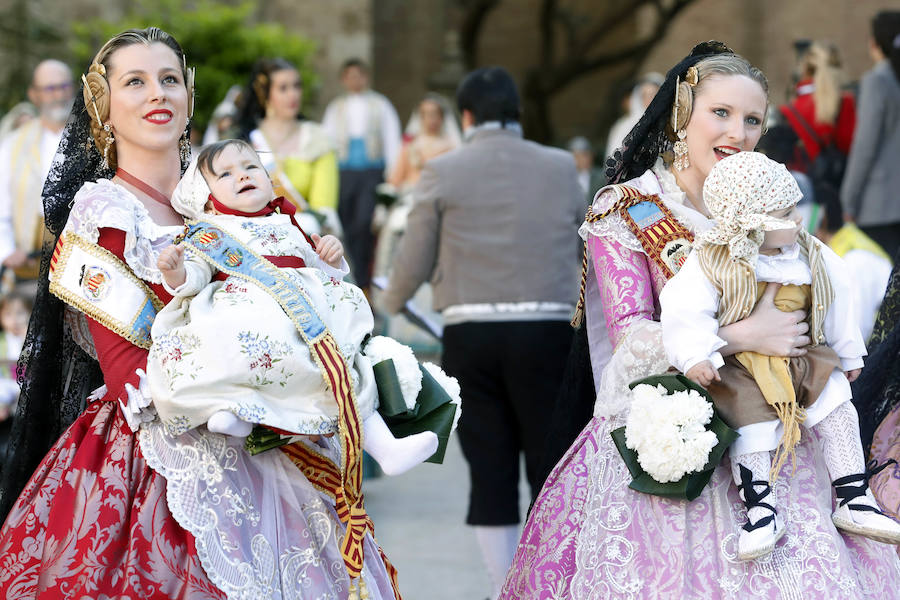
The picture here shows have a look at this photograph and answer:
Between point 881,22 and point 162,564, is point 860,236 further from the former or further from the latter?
point 162,564

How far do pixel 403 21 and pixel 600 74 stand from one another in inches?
130

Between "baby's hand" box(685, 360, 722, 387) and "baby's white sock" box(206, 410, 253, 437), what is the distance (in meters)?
1.03

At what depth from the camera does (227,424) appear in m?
3.03

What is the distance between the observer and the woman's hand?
3.18 metres

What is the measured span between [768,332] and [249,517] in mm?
1295

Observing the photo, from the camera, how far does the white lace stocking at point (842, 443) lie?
3.24 metres

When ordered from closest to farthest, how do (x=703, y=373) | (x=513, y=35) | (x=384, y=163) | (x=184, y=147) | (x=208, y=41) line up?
(x=703, y=373) → (x=184, y=147) → (x=384, y=163) → (x=208, y=41) → (x=513, y=35)

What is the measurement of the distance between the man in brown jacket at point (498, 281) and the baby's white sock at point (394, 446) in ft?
6.02

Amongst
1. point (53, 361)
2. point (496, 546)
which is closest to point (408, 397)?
point (53, 361)

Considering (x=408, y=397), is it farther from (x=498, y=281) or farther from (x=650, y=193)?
(x=498, y=281)

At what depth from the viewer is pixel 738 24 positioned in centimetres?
1775

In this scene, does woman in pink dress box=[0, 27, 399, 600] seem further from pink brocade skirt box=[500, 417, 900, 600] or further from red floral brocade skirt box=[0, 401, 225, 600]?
pink brocade skirt box=[500, 417, 900, 600]

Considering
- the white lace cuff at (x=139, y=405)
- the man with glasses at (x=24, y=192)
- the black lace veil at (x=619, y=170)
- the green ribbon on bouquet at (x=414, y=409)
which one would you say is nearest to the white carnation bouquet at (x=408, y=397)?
the green ribbon on bouquet at (x=414, y=409)

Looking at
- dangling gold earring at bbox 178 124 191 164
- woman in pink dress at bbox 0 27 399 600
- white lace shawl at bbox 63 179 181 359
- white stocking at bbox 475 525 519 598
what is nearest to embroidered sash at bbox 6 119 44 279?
white stocking at bbox 475 525 519 598
